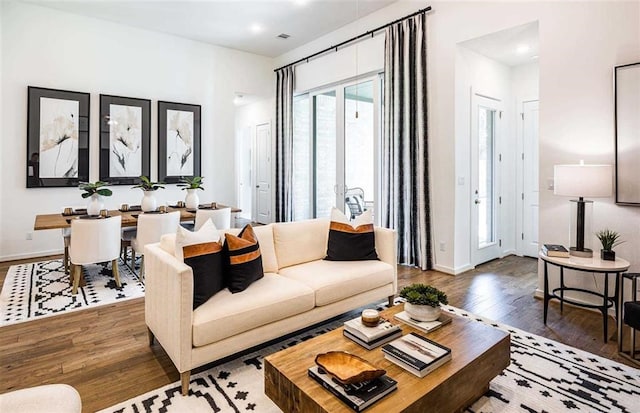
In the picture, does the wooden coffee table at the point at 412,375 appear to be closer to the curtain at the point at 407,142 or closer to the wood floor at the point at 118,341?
the wood floor at the point at 118,341

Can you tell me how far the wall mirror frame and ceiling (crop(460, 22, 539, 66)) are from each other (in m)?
1.09

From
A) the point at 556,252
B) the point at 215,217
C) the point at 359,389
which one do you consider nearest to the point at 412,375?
→ the point at 359,389

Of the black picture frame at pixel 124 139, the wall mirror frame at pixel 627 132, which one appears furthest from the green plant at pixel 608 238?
the black picture frame at pixel 124 139

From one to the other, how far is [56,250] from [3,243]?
64cm

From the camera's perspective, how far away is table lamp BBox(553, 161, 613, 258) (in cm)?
296

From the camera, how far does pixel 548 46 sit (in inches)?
141

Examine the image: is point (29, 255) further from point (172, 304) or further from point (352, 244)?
point (352, 244)

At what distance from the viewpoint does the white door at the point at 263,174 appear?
27.1 feet

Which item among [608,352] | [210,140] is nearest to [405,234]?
[608,352]

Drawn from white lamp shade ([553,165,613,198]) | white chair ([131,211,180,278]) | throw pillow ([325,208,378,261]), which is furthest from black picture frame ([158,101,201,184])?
white lamp shade ([553,165,613,198])

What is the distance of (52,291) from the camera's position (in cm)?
384

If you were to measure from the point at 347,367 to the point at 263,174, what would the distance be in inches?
286

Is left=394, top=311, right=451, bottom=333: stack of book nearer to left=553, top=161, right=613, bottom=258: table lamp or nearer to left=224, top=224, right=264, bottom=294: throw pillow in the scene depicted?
left=224, top=224, right=264, bottom=294: throw pillow

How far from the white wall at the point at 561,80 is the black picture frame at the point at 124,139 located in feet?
15.4
